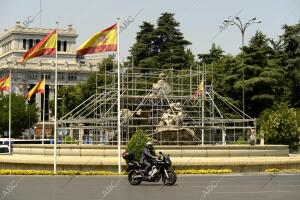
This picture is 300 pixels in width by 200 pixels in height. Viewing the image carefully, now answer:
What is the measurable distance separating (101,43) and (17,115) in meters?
62.8

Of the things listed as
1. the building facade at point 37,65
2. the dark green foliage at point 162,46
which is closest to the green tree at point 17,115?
the dark green foliage at point 162,46

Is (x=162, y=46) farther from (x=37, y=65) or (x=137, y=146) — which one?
(x=137, y=146)

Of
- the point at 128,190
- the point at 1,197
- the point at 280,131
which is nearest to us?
the point at 1,197

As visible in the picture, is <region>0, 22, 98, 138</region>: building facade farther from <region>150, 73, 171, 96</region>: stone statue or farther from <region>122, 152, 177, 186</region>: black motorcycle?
<region>122, 152, 177, 186</region>: black motorcycle

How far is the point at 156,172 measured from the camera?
21.4 metres

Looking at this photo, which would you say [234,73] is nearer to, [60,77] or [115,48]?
[115,48]

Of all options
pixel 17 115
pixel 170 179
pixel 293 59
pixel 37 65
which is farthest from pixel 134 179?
pixel 37 65

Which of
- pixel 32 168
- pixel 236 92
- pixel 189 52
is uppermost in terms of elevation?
pixel 189 52

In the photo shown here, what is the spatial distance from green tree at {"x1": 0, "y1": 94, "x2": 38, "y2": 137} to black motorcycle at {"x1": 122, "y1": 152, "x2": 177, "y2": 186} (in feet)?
214

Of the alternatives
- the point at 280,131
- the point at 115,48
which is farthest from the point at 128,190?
the point at 280,131

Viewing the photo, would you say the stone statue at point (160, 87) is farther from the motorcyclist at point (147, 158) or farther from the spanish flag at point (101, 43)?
the motorcyclist at point (147, 158)

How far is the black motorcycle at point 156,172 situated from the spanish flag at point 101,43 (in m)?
6.82

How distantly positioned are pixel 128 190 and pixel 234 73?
149ft

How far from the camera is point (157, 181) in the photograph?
22.0 metres
